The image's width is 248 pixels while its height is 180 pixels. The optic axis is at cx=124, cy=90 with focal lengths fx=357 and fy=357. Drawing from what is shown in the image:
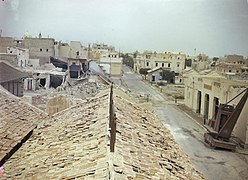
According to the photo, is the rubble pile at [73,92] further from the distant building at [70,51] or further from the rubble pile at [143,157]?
the rubble pile at [143,157]

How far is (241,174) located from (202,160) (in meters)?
0.46

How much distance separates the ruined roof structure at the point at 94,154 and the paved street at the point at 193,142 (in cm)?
181

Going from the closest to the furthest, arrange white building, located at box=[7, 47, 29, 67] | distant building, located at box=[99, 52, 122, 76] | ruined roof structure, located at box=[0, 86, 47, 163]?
ruined roof structure, located at box=[0, 86, 47, 163] < white building, located at box=[7, 47, 29, 67] < distant building, located at box=[99, 52, 122, 76]

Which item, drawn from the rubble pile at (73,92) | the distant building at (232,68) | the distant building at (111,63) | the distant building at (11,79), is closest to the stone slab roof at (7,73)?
the distant building at (11,79)

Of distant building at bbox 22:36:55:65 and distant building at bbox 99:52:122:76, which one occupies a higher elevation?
distant building at bbox 22:36:55:65

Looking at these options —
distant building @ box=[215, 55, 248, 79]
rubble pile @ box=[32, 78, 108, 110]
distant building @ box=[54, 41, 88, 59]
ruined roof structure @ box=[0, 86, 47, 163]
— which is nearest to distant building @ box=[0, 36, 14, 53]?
ruined roof structure @ box=[0, 86, 47, 163]

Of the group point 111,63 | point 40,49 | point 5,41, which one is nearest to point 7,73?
point 5,41

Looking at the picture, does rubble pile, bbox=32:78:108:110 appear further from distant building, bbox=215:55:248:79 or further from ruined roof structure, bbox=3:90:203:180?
distant building, bbox=215:55:248:79

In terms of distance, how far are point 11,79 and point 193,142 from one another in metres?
2.54

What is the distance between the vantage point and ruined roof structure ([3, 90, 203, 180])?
4.06 ft

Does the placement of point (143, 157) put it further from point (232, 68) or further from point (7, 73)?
point (232, 68)

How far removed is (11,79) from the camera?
322 cm

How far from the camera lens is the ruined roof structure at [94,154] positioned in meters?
1.24

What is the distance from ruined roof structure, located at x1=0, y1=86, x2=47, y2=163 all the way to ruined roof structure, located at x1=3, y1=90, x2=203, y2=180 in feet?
0.20
